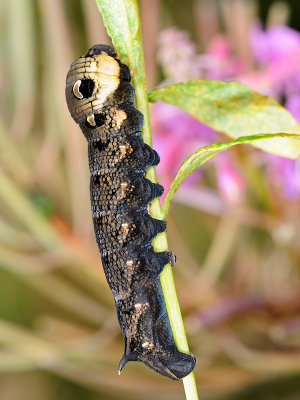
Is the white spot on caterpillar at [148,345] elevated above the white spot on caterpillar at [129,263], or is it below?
below

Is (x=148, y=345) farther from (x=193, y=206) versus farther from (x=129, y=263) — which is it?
(x=193, y=206)

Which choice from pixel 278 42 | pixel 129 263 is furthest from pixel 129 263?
pixel 278 42

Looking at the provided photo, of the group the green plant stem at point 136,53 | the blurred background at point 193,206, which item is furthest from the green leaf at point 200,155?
the blurred background at point 193,206

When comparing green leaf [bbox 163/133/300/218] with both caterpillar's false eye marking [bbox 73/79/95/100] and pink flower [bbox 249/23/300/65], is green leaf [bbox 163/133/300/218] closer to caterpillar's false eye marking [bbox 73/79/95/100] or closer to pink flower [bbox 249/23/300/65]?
caterpillar's false eye marking [bbox 73/79/95/100]

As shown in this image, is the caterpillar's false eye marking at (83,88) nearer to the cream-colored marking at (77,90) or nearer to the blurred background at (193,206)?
the cream-colored marking at (77,90)

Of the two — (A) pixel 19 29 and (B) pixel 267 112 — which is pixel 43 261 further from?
(B) pixel 267 112
